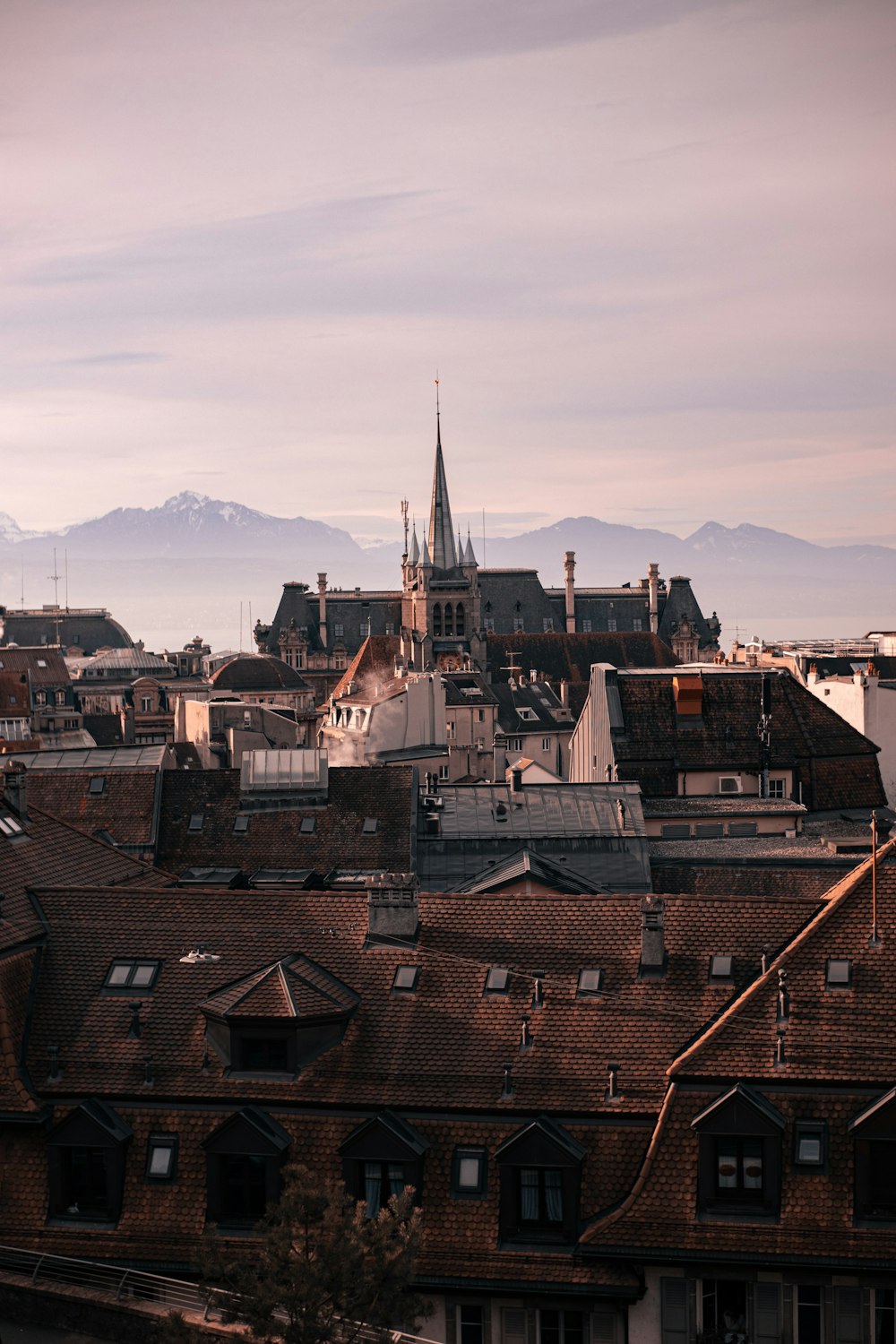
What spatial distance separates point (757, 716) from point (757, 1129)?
48.8 m

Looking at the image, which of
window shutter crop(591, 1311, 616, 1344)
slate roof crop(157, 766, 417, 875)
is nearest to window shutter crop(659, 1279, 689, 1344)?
window shutter crop(591, 1311, 616, 1344)

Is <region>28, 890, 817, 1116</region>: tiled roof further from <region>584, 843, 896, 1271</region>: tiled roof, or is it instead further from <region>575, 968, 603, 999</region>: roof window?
<region>584, 843, 896, 1271</region>: tiled roof

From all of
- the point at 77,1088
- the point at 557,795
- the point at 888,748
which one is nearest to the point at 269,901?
the point at 77,1088

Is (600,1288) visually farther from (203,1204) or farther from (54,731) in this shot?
(54,731)

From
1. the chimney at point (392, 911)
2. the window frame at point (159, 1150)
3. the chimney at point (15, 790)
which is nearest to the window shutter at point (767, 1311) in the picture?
the chimney at point (392, 911)

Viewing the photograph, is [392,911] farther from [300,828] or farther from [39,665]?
[39,665]

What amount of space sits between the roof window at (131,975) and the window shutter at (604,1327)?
1103 cm

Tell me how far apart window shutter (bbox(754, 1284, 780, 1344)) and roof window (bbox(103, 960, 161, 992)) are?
1332 centimetres

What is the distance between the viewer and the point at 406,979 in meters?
34.9

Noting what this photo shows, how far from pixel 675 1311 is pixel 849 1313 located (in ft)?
9.91

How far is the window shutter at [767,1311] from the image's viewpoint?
3055 centimetres

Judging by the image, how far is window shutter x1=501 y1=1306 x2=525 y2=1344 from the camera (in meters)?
31.2

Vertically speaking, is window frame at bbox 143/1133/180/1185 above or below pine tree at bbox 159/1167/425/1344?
above

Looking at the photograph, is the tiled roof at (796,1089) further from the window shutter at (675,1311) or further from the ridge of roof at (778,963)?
the window shutter at (675,1311)
